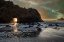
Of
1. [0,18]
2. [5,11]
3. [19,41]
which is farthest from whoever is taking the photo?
[5,11]

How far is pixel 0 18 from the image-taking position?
180125mm

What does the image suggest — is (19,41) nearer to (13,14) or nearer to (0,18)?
(0,18)

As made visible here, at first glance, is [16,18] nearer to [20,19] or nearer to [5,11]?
[20,19]

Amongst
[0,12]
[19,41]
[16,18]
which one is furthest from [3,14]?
[19,41]

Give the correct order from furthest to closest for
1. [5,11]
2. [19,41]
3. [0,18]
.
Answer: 1. [5,11]
2. [0,18]
3. [19,41]

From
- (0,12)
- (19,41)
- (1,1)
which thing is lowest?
(19,41)

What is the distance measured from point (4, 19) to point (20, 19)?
2529cm

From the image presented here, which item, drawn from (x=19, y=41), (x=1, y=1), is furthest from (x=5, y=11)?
(x=19, y=41)

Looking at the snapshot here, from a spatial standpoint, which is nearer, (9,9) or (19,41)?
(19,41)

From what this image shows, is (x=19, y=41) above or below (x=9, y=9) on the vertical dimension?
below

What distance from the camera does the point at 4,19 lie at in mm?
183750

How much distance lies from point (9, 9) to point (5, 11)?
8030 millimetres

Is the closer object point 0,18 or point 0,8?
point 0,18

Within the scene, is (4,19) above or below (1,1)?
below
